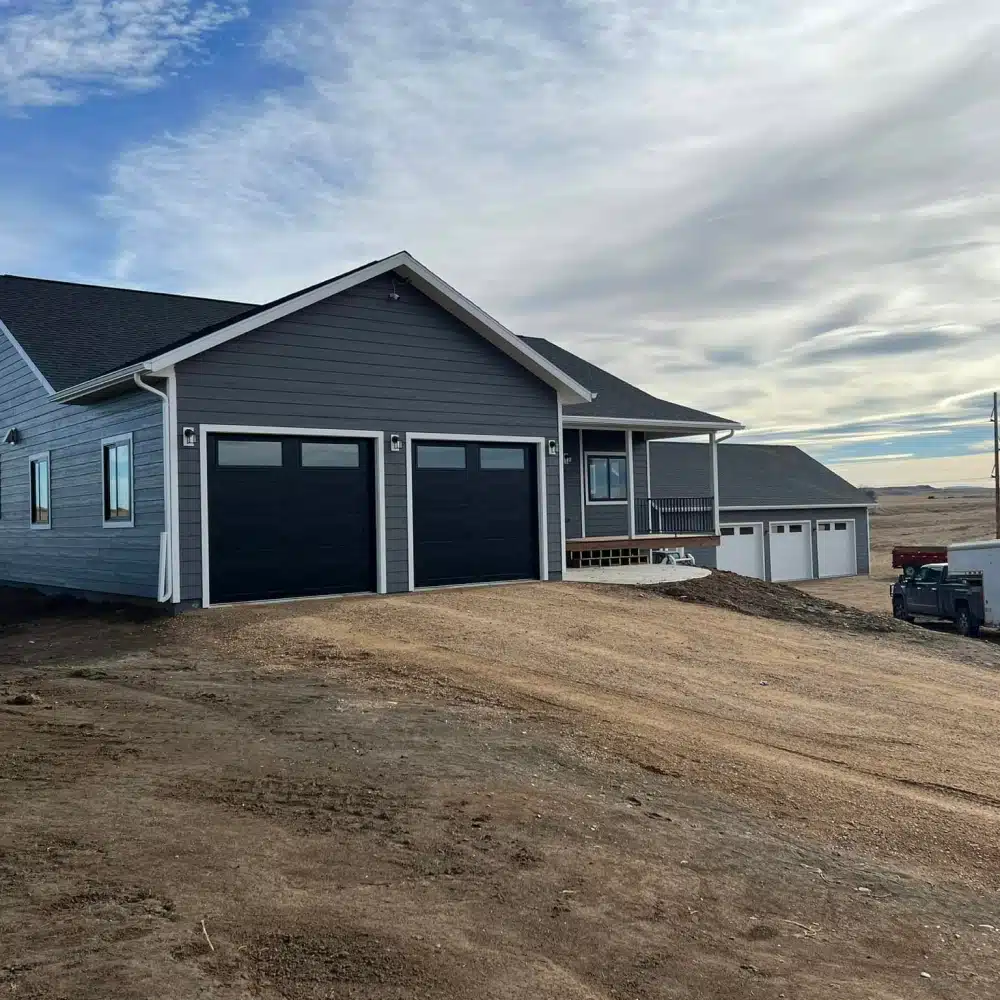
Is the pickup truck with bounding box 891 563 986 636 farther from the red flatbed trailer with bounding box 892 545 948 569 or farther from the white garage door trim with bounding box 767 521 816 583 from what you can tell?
the white garage door trim with bounding box 767 521 816 583

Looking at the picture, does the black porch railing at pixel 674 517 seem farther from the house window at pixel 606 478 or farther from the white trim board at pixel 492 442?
the white trim board at pixel 492 442

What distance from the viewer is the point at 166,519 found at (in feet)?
43.2

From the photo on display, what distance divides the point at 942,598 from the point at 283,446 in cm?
1601

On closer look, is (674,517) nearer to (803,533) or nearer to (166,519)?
(166,519)

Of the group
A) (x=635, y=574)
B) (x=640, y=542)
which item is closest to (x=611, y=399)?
(x=640, y=542)

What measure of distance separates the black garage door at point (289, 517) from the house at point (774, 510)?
62.2 feet

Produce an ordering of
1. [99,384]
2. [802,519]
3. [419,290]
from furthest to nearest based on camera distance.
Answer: [802,519]
[419,290]
[99,384]

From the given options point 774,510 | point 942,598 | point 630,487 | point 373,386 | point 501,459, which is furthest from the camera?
point 774,510

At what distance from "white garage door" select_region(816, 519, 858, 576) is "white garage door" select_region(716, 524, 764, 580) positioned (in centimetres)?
362

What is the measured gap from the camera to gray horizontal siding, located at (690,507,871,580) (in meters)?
33.2

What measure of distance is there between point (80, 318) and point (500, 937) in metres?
17.8

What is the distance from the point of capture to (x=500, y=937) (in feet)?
13.2

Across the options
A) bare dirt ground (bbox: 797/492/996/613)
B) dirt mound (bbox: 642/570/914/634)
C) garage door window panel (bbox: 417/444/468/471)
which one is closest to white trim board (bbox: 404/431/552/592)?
garage door window panel (bbox: 417/444/468/471)

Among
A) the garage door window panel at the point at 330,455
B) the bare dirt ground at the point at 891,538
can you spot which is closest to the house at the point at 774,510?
the bare dirt ground at the point at 891,538
